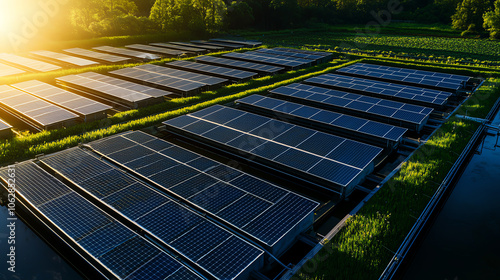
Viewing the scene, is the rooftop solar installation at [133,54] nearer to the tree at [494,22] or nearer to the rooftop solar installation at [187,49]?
the rooftop solar installation at [187,49]

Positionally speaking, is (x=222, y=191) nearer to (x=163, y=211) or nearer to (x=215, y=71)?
(x=163, y=211)

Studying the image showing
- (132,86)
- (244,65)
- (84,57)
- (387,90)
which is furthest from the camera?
(84,57)

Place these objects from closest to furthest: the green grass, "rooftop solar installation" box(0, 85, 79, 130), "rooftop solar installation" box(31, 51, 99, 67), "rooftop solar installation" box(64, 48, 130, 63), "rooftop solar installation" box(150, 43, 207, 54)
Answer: the green grass → "rooftop solar installation" box(0, 85, 79, 130) → "rooftop solar installation" box(31, 51, 99, 67) → "rooftop solar installation" box(64, 48, 130, 63) → "rooftop solar installation" box(150, 43, 207, 54)

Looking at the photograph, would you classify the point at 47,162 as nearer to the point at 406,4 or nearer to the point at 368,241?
the point at 368,241

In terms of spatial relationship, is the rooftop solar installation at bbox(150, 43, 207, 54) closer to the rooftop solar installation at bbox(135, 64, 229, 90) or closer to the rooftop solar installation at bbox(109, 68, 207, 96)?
the rooftop solar installation at bbox(135, 64, 229, 90)

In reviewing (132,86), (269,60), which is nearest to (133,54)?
(132,86)

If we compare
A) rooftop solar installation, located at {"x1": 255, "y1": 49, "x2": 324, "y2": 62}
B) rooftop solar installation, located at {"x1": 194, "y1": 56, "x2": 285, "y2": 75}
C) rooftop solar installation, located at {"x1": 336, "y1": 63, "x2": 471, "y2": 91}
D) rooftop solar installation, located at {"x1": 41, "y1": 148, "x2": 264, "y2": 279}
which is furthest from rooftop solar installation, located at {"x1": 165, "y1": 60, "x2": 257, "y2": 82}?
rooftop solar installation, located at {"x1": 41, "y1": 148, "x2": 264, "y2": 279}
